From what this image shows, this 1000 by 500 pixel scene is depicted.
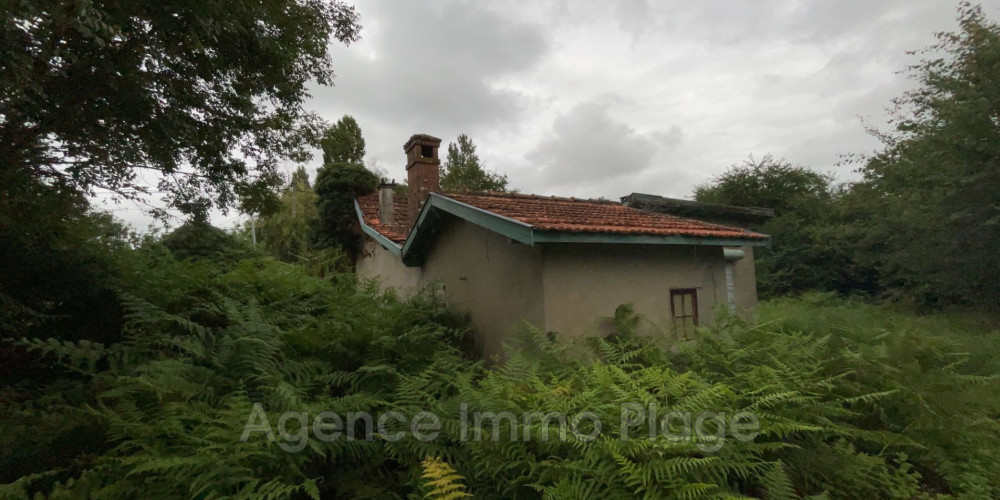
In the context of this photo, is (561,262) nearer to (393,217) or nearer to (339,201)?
(393,217)

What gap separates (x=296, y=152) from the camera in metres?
6.08

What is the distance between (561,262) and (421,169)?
5.04m

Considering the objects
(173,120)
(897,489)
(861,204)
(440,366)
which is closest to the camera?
(897,489)

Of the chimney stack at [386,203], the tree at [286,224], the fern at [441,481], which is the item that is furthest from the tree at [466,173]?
the fern at [441,481]

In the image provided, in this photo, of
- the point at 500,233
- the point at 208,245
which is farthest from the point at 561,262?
the point at 208,245

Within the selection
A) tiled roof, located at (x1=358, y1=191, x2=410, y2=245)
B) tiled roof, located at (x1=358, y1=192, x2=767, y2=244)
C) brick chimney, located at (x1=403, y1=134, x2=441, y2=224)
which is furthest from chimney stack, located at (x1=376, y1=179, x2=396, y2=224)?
tiled roof, located at (x1=358, y1=192, x2=767, y2=244)

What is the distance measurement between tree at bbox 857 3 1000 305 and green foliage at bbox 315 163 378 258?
14.7 m

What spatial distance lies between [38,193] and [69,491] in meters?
2.90

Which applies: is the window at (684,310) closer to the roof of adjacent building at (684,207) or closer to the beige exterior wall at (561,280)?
the beige exterior wall at (561,280)

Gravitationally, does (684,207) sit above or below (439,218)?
above

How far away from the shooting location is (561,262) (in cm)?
580

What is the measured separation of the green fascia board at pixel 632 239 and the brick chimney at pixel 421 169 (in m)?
4.98

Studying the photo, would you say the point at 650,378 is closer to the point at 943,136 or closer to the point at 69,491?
the point at 69,491

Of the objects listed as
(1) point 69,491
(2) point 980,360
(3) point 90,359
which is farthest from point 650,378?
(2) point 980,360
